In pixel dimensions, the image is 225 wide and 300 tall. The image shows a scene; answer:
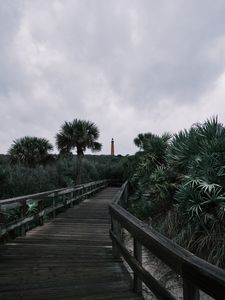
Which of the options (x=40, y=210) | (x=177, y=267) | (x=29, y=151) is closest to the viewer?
(x=177, y=267)

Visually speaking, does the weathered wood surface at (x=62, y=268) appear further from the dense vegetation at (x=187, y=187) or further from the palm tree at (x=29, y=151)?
the palm tree at (x=29, y=151)

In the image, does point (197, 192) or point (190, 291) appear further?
point (197, 192)

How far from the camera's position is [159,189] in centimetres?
789

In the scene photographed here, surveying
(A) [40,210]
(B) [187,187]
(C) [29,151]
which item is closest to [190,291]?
(B) [187,187]

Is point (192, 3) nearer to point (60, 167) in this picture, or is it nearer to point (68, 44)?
point (68, 44)

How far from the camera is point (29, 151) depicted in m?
20.6

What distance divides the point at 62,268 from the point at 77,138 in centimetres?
1625

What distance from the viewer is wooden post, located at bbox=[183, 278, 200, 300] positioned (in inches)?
86.3

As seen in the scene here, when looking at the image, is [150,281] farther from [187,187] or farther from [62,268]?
[187,187]

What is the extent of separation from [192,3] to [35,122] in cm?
1544

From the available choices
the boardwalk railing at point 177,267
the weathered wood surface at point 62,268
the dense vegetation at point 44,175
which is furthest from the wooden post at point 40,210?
the boardwalk railing at point 177,267

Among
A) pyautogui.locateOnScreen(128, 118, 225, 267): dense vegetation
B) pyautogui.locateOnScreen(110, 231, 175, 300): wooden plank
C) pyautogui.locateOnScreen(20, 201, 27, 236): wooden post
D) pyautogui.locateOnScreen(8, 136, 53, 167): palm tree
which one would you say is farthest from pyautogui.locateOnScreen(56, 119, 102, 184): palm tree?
pyautogui.locateOnScreen(110, 231, 175, 300): wooden plank

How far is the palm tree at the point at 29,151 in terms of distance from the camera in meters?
20.5

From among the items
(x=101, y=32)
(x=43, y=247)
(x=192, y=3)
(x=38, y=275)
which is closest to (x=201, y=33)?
(x=192, y=3)
